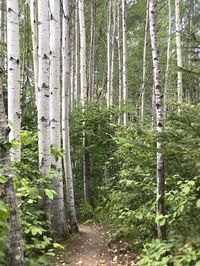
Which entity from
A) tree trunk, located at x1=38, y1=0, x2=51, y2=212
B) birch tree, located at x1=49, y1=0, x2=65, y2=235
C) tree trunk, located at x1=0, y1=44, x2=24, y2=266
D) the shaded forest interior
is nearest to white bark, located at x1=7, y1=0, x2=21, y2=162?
the shaded forest interior

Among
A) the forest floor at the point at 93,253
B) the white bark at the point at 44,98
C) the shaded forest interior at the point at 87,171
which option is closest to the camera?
the shaded forest interior at the point at 87,171

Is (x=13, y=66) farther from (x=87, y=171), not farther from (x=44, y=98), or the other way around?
(x=87, y=171)

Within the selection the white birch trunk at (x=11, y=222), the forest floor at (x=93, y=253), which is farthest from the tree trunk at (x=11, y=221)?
the forest floor at (x=93, y=253)

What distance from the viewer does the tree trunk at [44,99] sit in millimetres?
6230

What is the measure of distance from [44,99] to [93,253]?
9.19 ft

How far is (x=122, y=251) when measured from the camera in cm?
598

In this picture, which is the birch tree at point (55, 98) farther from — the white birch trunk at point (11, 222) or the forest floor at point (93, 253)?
the white birch trunk at point (11, 222)

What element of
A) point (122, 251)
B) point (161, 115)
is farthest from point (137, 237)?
point (161, 115)

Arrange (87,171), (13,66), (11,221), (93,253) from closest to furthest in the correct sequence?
(11,221) → (13,66) → (93,253) → (87,171)

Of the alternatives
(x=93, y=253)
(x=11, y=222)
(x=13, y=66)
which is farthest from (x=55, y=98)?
(x=11, y=222)

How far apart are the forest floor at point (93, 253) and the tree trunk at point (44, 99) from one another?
914 mm

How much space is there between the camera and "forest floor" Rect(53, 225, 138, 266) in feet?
18.6

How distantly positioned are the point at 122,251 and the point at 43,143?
2241mm

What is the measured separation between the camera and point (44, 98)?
6.29 m
